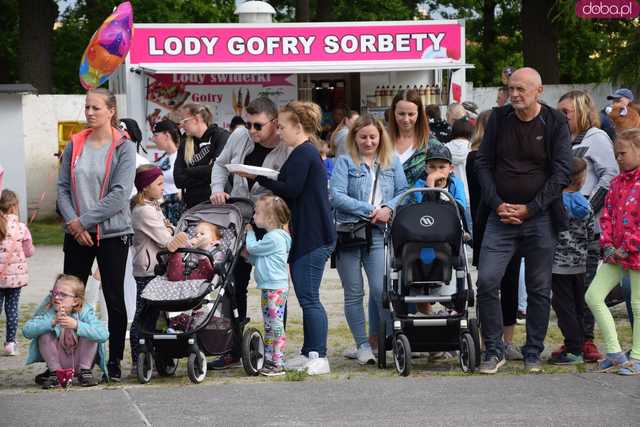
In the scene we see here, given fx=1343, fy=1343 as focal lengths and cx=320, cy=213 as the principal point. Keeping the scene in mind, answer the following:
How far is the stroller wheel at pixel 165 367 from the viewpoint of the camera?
8.76 metres

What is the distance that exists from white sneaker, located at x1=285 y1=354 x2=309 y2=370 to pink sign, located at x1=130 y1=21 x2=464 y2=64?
411 inches

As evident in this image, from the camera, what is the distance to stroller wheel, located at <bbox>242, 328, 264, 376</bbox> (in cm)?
877

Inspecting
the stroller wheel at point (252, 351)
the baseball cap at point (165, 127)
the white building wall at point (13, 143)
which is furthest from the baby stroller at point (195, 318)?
the white building wall at point (13, 143)

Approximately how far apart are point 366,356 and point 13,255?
9.44ft

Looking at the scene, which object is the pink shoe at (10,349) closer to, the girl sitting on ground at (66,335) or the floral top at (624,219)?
the girl sitting on ground at (66,335)

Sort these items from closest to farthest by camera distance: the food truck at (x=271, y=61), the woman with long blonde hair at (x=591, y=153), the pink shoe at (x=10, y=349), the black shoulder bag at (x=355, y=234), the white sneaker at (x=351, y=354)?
1. the black shoulder bag at (x=355, y=234)
2. the white sneaker at (x=351, y=354)
3. the woman with long blonde hair at (x=591, y=153)
4. the pink shoe at (x=10, y=349)
5. the food truck at (x=271, y=61)

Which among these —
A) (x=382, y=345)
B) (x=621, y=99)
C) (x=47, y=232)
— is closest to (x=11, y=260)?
(x=382, y=345)

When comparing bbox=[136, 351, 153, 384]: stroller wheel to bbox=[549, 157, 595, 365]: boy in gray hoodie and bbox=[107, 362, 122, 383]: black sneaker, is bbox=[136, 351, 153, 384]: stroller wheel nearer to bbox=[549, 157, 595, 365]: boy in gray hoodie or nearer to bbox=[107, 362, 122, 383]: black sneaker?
bbox=[107, 362, 122, 383]: black sneaker

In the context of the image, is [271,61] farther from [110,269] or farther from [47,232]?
[110,269]

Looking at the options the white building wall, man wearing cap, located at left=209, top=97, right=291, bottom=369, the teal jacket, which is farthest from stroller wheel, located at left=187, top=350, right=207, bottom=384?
the white building wall

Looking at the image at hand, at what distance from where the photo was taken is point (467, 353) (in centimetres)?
878

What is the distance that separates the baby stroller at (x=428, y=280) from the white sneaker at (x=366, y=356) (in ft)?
0.79

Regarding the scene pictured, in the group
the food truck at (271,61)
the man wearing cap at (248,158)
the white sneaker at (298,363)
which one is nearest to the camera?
the white sneaker at (298,363)

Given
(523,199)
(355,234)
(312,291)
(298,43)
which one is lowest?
(312,291)
